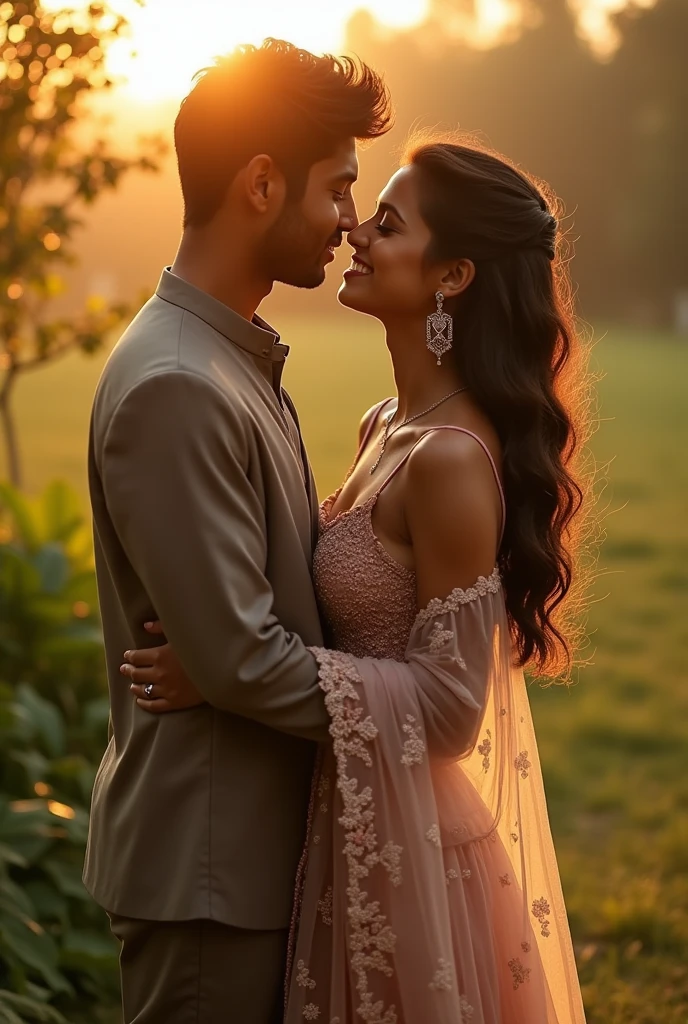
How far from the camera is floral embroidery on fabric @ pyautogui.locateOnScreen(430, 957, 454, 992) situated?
85.5 inches

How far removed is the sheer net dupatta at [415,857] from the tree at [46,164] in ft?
7.36

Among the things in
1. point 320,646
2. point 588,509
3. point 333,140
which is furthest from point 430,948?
point 333,140

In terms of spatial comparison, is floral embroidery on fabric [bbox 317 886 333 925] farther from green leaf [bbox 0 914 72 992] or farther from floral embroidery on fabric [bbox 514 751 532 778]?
green leaf [bbox 0 914 72 992]

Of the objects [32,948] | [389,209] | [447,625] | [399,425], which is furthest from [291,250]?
[32,948]

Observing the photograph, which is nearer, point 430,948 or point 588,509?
point 430,948

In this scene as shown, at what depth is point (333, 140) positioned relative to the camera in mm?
2363

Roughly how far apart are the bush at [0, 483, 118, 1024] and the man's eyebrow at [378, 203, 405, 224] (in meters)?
1.90

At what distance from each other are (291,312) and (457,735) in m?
36.7

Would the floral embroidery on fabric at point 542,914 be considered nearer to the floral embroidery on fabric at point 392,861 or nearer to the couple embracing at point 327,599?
the couple embracing at point 327,599

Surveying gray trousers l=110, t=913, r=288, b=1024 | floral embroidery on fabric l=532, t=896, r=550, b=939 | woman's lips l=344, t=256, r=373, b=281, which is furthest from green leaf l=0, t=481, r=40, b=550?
floral embroidery on fabric l=532, t=896, r=550, b=939

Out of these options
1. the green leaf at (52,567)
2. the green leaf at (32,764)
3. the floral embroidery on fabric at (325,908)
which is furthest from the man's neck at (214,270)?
the green leaf at (52,567)

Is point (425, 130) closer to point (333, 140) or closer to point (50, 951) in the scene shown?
point (333, 140)

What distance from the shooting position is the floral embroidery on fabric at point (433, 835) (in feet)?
7.33

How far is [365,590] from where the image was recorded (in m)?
2.39
